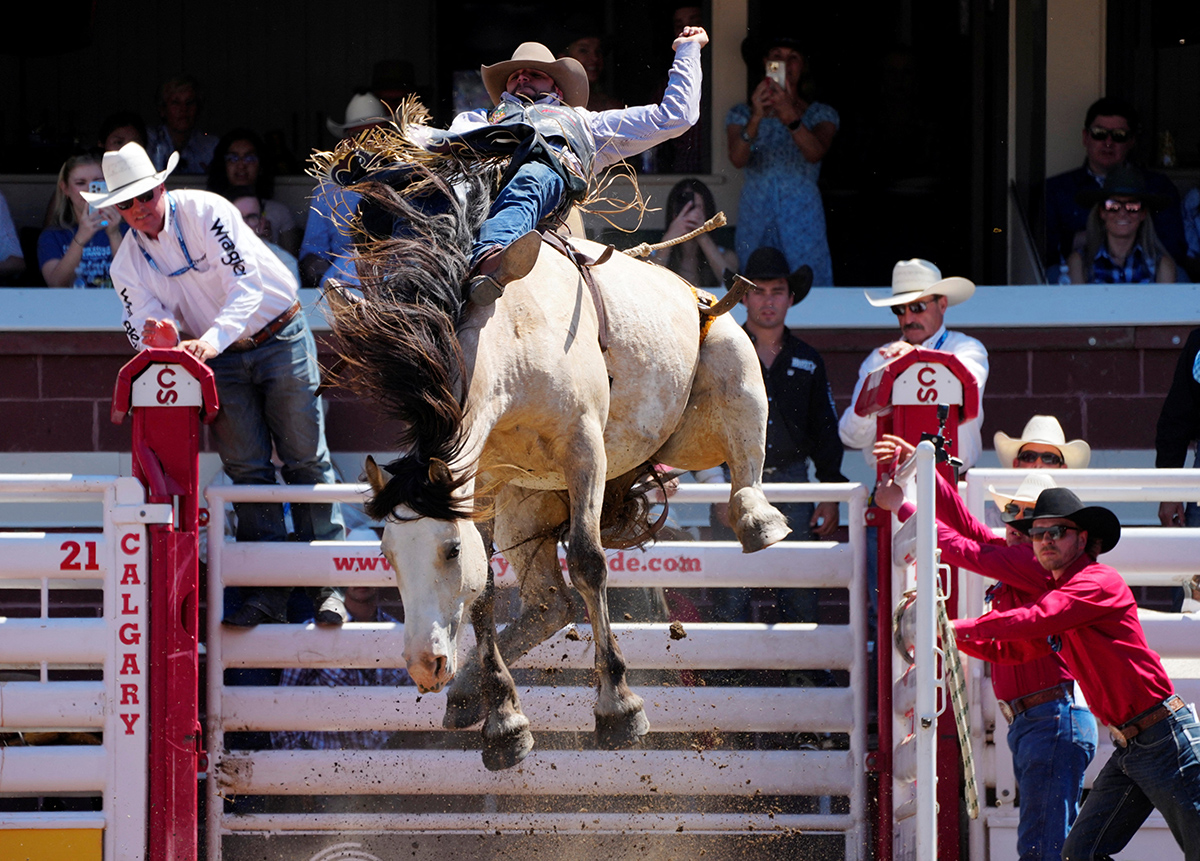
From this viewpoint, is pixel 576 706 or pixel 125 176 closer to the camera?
pixel 576 706

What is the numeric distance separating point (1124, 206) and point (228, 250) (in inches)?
185

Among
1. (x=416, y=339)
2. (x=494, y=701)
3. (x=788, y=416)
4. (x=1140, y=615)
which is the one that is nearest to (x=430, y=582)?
(x=416, y=339)

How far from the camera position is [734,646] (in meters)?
5.56

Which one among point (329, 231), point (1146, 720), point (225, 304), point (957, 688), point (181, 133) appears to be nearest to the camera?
point (957, 688)

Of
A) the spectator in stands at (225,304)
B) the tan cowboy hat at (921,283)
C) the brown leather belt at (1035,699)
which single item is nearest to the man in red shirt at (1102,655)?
the brown leather belt at (1035,699)

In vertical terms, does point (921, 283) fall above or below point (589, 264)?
above

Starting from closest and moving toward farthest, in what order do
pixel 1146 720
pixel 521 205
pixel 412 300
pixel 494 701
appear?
pixel 412 300 → pixel 521 205 → pixel 494 701 → pixel 1146 720

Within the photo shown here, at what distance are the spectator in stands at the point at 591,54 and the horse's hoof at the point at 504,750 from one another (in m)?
4.64

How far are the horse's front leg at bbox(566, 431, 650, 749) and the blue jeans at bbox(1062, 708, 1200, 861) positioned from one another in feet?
5.42

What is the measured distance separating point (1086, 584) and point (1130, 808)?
29.8 inches

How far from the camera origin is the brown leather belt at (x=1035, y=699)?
5.01 meters

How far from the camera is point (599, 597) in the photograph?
427 centimetres

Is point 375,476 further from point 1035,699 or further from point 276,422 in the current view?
point 1035,699

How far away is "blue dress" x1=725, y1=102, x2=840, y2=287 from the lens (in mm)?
8016
